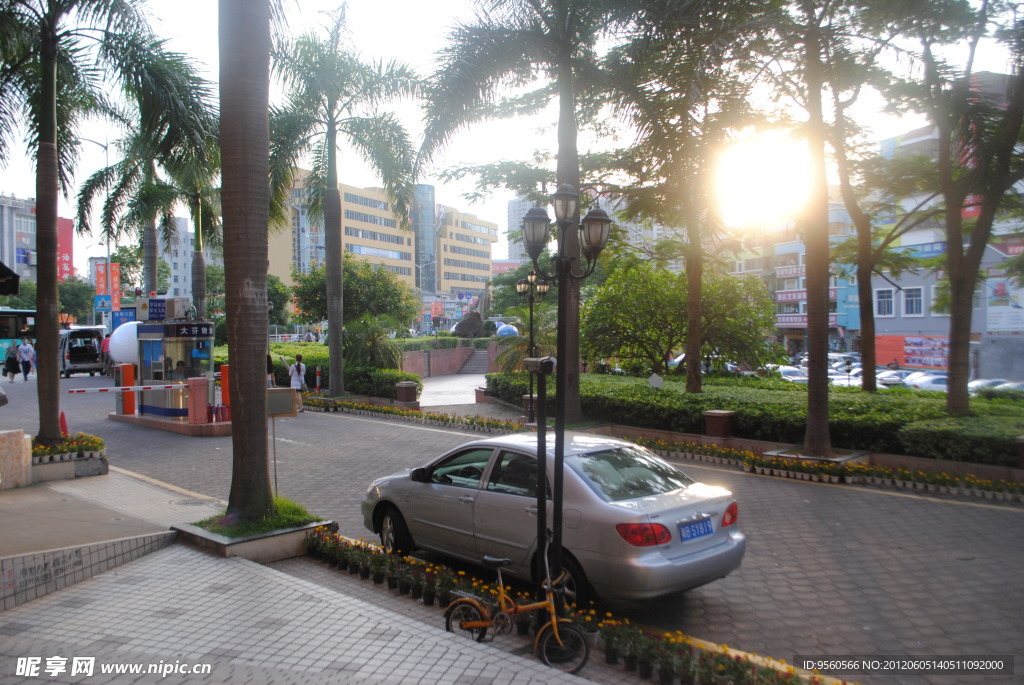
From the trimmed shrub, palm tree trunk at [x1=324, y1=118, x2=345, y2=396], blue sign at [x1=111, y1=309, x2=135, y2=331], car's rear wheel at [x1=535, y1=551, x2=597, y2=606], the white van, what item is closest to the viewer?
car's rear wheel at [x1=535, y1=551, x2=597, y2=606]

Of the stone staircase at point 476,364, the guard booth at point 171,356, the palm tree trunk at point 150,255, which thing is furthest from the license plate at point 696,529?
the stone staircase at point 476,364

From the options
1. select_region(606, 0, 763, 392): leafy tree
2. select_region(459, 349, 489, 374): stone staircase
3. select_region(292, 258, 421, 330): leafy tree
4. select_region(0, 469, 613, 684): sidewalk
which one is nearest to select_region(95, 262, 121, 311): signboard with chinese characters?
select_region(292, 258, 421, 330): leafy tree

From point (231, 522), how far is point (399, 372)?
1515 cm

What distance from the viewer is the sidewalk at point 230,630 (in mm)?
4367

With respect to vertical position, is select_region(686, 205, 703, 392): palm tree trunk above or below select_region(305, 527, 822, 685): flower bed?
above

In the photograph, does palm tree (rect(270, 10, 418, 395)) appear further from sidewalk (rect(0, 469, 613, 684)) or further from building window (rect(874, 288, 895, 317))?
building window (rect(874, 288, 895, 317))

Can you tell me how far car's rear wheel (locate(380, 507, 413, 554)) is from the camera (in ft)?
23.9

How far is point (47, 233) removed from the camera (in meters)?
10.5

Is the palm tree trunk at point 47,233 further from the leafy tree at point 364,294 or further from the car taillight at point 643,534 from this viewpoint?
the leafy tree at point 364,294

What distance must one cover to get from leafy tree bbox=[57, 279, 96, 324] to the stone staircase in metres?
42.2

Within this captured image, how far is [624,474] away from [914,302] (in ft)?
148

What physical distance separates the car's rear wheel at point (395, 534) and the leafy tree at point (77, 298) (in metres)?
70.8

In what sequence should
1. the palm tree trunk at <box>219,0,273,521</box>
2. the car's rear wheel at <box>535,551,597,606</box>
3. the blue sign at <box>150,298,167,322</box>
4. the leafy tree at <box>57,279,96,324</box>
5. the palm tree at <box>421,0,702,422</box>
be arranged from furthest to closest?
the leafy tree at <box>57,279,96,324</box>, the blue sign at <box>150,298,167,322</box>, the palm tree at <box>421,0,702,422</box>, the palm tree trunk at <box>219,0,273,521</box>, the car's rear wheel at <box>535,551,597,606</box>

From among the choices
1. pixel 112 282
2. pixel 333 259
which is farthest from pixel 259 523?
pixel 112 282
